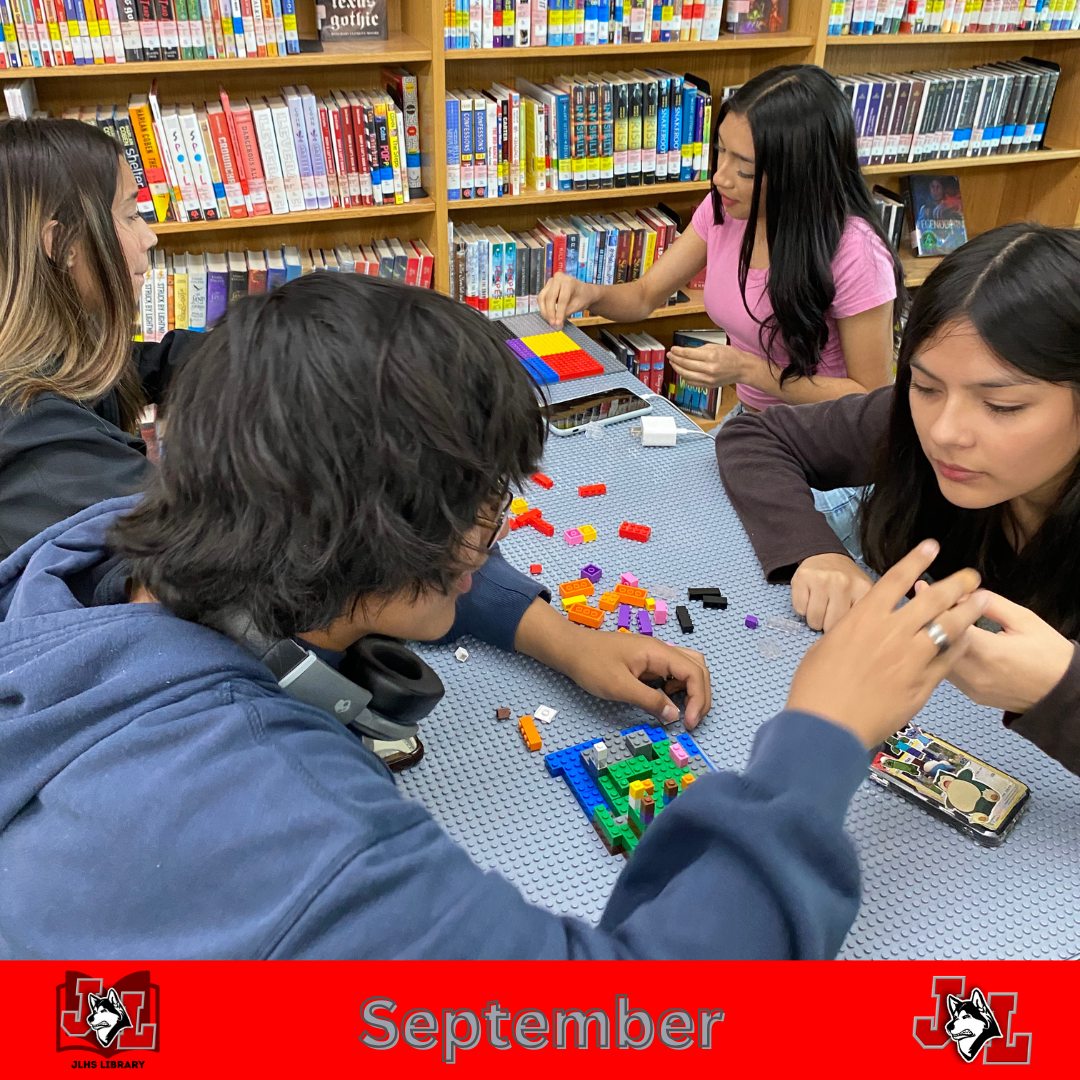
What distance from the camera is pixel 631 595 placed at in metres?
1.20

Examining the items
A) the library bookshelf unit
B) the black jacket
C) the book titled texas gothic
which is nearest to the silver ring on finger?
the black jacket

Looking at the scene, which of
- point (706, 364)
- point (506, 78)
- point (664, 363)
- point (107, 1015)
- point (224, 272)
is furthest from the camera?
point (664, 363)

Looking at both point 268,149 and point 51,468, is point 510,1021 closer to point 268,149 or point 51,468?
point 51,468

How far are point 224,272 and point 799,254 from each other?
58.9 inches

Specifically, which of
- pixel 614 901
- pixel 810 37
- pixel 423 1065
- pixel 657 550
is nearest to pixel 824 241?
pixel 657 550

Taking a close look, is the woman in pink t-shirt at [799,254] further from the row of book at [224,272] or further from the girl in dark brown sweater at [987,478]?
the row of book at [224,272]

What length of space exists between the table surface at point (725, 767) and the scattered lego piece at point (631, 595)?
0.04 meters

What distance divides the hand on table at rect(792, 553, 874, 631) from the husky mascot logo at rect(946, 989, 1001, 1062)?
0.47 m

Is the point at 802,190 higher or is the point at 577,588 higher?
the point at 802,190

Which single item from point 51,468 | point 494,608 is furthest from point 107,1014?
point 51,468

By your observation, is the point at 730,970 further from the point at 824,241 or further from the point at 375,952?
the point at 824,241

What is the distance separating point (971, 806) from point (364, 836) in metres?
0.60

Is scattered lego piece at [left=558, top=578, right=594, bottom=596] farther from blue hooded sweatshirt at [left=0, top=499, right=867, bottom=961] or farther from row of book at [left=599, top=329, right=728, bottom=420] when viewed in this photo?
row of book at [left=599, top=329, right=728, bottom=420]

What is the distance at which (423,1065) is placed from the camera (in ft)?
2.26
